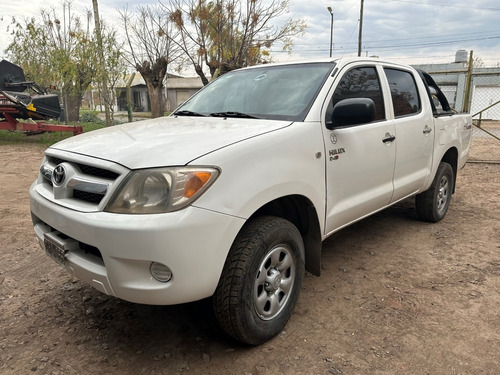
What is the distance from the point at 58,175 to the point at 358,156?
2107 mm

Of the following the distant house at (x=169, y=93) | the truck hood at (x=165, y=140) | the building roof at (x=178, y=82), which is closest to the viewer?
the truck hood at (x=165, y=140)

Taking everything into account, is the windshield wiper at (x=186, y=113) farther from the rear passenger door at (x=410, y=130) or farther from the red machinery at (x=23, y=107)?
the red machinery at (x=23, y=107)

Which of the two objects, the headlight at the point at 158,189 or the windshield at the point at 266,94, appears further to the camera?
the windshield at the point at 266,94

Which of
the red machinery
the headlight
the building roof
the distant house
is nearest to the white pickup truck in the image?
the headlight

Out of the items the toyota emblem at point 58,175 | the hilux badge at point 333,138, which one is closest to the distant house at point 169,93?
the hilux badge at point 333,138

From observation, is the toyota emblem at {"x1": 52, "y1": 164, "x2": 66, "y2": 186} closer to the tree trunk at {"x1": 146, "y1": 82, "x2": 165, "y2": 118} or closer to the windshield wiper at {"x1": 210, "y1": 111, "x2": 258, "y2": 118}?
the windshield wiper at {"x1": 210, "y1": 111, "x2": 258, "y2": 118}

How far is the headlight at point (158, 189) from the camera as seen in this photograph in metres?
1.94

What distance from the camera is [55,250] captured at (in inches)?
91.8

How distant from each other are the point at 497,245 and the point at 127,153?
3814 millimetres

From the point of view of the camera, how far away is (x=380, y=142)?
3295 mm

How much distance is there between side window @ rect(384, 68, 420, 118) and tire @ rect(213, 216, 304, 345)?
1945 mm

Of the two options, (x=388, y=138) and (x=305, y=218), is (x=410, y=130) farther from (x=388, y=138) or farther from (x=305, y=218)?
(x=305, y=218)

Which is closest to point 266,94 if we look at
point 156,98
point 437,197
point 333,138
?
point 333,138

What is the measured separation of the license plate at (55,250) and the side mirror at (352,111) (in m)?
1.90
